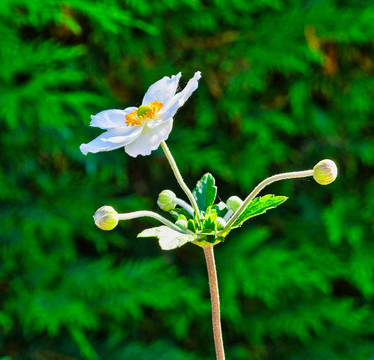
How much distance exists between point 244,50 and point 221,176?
37 cm

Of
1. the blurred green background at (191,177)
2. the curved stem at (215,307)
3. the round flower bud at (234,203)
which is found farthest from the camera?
the blurred green background at (191,177)

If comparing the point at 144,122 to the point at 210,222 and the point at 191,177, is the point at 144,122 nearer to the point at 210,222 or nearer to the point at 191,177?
the point at 210,222

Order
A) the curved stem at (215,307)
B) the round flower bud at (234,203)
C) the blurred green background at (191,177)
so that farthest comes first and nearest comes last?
the blurred green background at (191,177), the round flower bud at (234,203), the curved stem at (215,307)

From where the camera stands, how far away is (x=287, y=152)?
1783 mm

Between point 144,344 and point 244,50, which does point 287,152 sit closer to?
point 244,50

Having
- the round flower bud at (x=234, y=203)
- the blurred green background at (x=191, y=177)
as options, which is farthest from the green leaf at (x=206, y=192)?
the blurred green background at (x=191, y=177)

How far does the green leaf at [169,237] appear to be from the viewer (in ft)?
1.54

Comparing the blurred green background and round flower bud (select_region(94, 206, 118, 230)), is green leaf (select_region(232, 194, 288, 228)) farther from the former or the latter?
the blurred green background

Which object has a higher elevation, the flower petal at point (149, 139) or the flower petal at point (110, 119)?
the flower petal at point (110, 119)

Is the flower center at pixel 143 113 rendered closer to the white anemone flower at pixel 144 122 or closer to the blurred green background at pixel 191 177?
the white anemone flower at pixel 144 122

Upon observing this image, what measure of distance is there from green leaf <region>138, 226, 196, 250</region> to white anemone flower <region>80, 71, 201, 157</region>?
2.7 inches

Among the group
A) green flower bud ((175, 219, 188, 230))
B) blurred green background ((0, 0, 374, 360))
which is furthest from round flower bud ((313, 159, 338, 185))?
blurred green background ((0, 0, 374, 360))

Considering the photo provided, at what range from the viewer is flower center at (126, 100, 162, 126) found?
1.89 feet

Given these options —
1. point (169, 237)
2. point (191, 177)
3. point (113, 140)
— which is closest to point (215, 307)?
point (169, 237)
